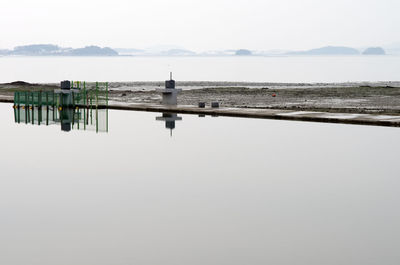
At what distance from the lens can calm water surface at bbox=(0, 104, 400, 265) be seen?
10289mm

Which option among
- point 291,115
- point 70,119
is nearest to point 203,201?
point 291,115

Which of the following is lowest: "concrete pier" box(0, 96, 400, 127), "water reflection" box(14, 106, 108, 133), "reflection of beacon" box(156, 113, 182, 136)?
"water reflection" box(14, 106, 108, 133)

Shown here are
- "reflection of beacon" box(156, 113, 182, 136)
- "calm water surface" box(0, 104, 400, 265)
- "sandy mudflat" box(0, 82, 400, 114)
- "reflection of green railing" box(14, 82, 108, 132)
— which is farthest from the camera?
"sandy mudflat" box(0, 82, 400, 114)

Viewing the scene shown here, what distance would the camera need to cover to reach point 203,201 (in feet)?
44.0

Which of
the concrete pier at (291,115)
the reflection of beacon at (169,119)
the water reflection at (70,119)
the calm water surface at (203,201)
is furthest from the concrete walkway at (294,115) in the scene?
the calm water surface at (203,201)

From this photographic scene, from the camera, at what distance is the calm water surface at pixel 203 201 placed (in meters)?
10.3

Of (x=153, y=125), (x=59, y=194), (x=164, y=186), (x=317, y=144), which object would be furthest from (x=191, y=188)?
(x=153, y=125)

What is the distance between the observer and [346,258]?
994cm

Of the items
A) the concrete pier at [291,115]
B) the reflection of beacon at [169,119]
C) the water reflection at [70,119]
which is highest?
the concrete pier at [291,115]

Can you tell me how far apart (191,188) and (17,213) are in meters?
4.02

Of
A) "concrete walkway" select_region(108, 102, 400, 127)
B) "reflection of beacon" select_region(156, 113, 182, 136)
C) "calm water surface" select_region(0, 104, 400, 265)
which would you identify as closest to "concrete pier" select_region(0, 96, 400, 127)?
"concrete walkway" select_region(108, 102, 400, 127)

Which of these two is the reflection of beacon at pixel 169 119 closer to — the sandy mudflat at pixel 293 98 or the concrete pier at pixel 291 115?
the concrete pier at pixel 291 115

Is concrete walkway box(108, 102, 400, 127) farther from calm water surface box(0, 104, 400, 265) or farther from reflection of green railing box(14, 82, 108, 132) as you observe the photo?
calm water surface box(0, 104, 400, 265)

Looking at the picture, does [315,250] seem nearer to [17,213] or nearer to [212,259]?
[212,259]
